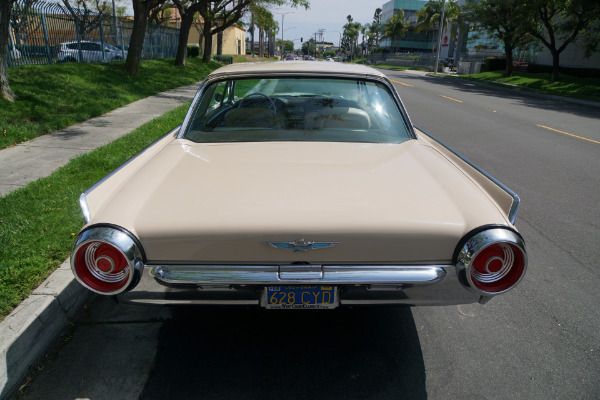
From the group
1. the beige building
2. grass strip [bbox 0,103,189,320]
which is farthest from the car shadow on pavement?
the beige building

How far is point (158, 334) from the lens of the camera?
113 inches

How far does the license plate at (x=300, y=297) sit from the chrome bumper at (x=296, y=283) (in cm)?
4

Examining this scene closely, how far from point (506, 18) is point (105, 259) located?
34.5 meters

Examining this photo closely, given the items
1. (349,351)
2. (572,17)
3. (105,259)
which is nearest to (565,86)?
(572,17)

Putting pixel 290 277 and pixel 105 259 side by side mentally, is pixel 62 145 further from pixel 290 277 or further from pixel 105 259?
pixel 290 277

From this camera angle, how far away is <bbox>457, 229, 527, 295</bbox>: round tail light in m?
2.05

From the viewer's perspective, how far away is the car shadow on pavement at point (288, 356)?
7.86 feet

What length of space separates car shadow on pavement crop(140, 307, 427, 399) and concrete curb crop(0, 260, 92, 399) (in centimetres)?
64

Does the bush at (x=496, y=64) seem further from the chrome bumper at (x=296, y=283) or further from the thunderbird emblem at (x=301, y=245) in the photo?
the thunderbird emblem at (x=301, y=245)

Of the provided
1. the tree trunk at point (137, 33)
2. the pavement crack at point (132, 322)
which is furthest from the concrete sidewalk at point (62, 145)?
the tree trunk at point (137, 33)

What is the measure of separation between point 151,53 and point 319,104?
26076 mm

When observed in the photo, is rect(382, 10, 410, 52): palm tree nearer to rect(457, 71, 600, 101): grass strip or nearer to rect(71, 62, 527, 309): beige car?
rect(457, 71, 600, 101): grass strip

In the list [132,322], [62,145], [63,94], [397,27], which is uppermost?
[397,27]

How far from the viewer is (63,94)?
423 inches
